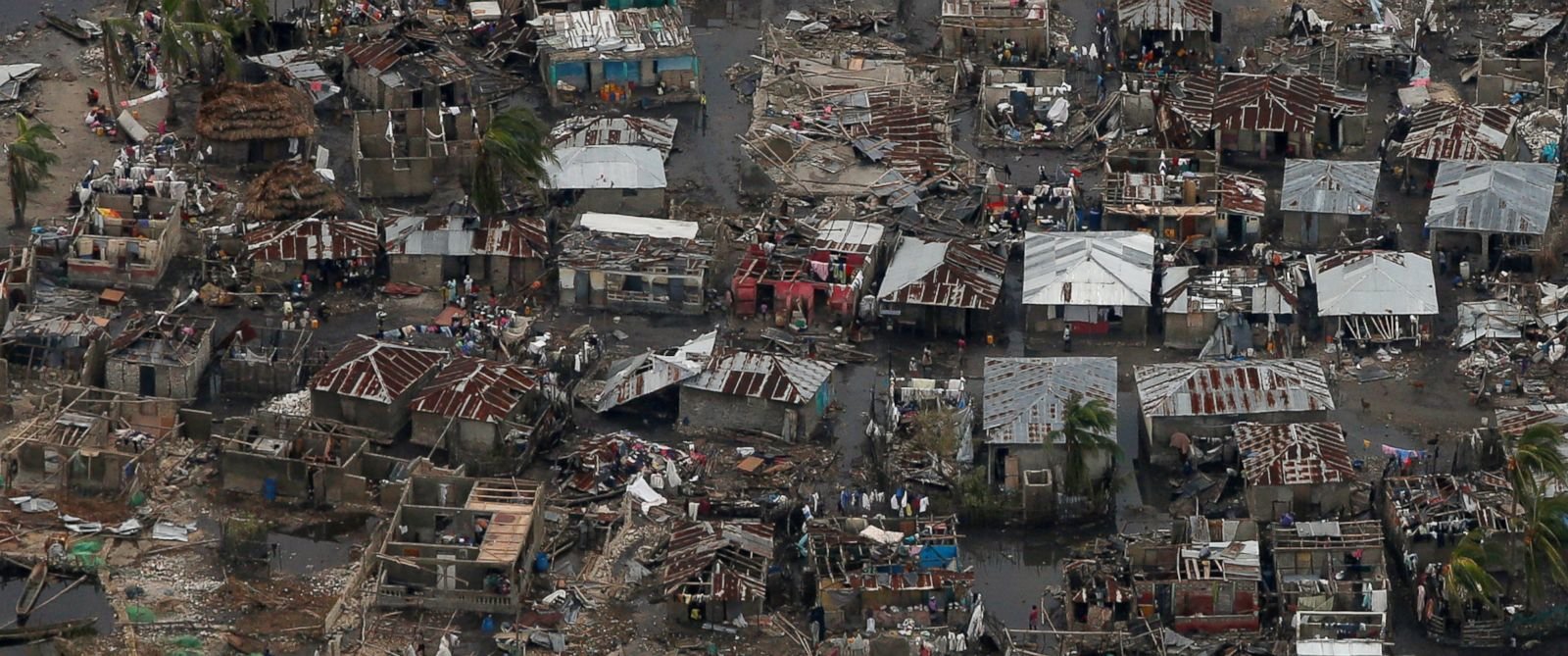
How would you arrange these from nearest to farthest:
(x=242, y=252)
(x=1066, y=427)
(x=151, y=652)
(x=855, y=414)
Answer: (x=151, y=652) → (x=1066, y=427) → (x=855, y=414) → (x=242, y=252)

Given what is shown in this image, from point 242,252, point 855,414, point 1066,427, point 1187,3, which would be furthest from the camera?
point 1187,3

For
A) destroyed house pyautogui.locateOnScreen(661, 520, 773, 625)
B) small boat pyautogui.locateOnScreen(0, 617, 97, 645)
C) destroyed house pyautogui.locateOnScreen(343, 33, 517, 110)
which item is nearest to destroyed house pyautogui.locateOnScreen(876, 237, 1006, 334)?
destroyed house pyautogui.locateOnScreen(661, 520, 773, 625)

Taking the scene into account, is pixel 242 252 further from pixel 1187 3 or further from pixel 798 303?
pixel 1187 3

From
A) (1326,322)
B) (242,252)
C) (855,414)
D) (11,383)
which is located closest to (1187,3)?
(1326,322)

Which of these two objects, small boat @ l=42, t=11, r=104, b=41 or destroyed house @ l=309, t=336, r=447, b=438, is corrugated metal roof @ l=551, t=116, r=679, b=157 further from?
small boat @ l=42, t=11, r=104, b=41

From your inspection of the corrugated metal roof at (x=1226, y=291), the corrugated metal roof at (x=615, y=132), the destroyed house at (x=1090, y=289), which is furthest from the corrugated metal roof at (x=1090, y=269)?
the corrugated metal roof at (x=615, y=132)

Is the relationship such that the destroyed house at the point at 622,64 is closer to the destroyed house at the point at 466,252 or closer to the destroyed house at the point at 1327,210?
the destroyed house at the point at 466,252
